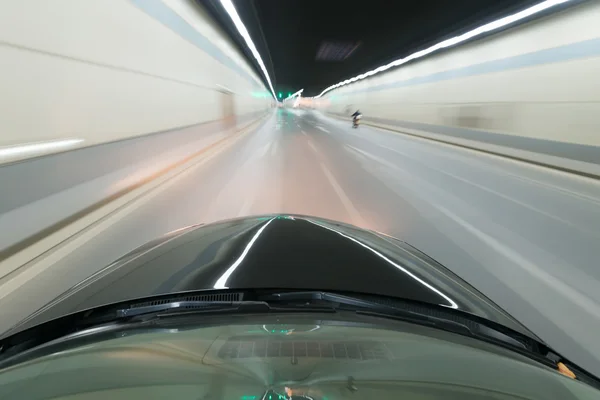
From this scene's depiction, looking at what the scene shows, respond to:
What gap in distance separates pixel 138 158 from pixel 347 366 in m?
7.25

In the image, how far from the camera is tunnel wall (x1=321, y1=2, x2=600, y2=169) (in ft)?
34.2

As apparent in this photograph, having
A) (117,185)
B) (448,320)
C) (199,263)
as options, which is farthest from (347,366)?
(117,185)

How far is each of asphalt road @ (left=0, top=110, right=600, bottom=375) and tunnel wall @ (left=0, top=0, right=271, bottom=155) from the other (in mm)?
1370

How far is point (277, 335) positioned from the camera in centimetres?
147

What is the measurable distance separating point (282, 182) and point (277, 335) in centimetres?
759

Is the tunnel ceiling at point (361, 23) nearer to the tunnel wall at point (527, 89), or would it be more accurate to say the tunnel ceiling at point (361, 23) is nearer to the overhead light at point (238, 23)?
the overhead light at point (238, 23)

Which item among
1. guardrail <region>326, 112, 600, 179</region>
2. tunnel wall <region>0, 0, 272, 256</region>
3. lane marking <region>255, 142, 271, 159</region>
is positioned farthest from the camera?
lane marking <region>255, 142, 271, 159</region>

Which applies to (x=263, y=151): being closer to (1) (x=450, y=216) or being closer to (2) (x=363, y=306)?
(1) (x=450, y=216)

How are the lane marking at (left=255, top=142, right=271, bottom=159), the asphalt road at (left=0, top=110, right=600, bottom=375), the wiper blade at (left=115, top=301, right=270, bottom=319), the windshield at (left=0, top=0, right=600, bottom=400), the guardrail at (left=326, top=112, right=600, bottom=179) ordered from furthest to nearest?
1. the lane marking at (left=255, top=142, right=271, bottom=159)
2. the guardrail at (left=326, top=112, right=600, bottom=179)
3. the asphalt road at (left=0, top=110, right=600, bottom=375)
4. the windshield at (left=0, top=0, right=600, bottom=400)
5. the wiper blade at (left=115, top=301, right=270, bottom=319)

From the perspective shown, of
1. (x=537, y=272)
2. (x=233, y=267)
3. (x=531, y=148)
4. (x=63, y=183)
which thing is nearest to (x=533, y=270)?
(x=537, y=272)

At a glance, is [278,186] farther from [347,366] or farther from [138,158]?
[347,366]

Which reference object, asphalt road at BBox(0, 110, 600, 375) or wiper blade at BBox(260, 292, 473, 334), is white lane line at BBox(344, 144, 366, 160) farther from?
wiper blade at BBox(260, 292, 473, 334)

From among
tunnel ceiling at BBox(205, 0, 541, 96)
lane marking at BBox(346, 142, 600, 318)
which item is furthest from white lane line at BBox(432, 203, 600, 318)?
tunnel ceiling at BBox(205, 0, 541, 96)

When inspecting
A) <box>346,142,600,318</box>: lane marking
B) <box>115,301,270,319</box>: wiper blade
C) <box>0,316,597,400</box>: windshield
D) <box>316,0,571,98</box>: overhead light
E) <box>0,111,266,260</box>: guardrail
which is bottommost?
<box>346,142,600,318</box>: lane marking
